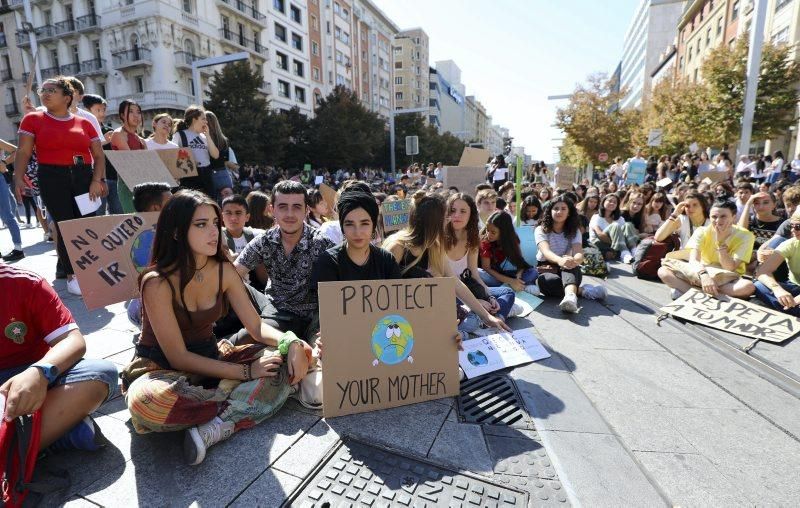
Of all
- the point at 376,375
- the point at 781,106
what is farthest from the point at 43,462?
the point at 781,106

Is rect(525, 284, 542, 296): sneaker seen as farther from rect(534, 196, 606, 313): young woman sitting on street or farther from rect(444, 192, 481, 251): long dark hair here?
rect(444, 192, 481, 251): long dark hair

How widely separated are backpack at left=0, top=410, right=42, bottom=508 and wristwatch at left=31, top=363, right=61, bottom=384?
161 millimetres

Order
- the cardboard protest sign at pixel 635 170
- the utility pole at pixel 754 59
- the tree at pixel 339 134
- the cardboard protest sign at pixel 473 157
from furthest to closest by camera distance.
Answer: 1. the tree at pixel 339 134
2. the cardboard protest sign at pixel 635 170
3. the utility pole at pixel 754 59
4. the cardboard protest sign at pixel 473 157

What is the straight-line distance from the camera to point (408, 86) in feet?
245

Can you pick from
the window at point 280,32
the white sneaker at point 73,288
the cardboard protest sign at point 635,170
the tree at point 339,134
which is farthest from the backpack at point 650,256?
the window at point 280,32

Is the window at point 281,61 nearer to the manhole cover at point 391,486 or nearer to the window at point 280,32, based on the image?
the window at point 280,32

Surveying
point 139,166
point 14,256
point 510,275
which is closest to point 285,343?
point 139,166

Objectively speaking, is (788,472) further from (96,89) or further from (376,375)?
(96,89)

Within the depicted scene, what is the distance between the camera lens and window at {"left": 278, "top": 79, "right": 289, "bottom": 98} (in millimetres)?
39781

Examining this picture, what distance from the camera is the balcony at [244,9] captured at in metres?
34.0

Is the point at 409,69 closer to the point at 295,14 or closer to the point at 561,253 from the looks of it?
the point at 295,14

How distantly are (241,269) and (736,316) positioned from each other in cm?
458

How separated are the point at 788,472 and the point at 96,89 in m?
43.2

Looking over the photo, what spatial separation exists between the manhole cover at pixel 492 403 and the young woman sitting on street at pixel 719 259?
301cm
